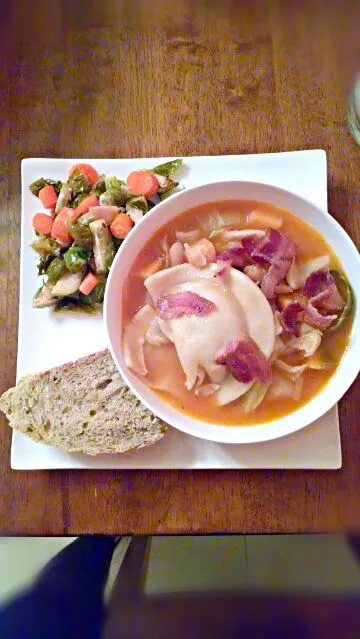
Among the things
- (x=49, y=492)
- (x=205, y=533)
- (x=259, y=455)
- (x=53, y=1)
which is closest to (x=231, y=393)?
(x=259, y=455)

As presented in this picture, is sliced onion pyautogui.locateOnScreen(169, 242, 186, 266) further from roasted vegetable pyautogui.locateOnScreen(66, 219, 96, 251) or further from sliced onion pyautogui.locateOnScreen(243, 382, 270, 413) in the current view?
sliced onion pyautogui.locateOnScreen(243, 382, 270, 413)

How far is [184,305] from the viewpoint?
1.94 m

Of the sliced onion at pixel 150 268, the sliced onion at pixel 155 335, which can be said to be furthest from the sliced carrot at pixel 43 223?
the sliced onion at pixel 155 335

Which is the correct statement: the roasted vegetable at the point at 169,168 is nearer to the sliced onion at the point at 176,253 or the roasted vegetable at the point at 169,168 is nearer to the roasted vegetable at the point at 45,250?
the sliced onion at the point at 176,253

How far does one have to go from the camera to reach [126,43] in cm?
252

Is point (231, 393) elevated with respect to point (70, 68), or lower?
lower

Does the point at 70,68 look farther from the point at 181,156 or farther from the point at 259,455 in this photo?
the point at 259,455

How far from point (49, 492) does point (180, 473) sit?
0.53 metres

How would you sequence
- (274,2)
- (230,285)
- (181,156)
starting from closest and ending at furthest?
(230,285)
(181,156)
(274,2)

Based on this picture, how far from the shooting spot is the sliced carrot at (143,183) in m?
2.15

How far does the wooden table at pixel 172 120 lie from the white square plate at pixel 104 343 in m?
0.11

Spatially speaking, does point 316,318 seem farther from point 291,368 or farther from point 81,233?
point 81,233

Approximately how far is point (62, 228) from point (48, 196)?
15 cm

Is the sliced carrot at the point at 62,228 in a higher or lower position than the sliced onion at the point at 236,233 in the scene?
higher
